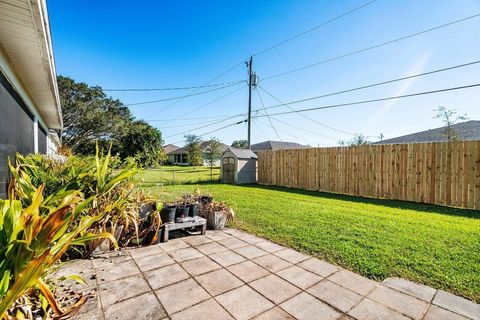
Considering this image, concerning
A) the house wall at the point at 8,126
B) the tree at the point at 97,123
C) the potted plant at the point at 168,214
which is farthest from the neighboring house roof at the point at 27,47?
the tree at the point at 97,123

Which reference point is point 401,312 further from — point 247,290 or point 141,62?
point 141,62

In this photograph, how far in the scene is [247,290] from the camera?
2139mm

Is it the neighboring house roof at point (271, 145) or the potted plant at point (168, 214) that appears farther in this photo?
the neighboring house roof at point (271, 145)

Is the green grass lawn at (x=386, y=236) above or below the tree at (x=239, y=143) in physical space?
below

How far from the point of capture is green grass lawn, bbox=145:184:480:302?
2.54 m

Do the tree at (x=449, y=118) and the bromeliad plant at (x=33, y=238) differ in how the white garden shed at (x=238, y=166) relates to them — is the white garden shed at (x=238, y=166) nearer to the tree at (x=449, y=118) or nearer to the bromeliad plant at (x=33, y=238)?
the bromeliad plant at (x=33, y=238)

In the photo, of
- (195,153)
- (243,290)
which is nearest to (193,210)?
(243,290)

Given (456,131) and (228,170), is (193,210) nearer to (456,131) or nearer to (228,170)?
(228,170)

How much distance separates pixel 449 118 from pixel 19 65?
16861mm

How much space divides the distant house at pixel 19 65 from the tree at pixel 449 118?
636 inches

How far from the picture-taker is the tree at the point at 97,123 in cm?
1920

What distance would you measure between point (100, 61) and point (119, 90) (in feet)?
15.6

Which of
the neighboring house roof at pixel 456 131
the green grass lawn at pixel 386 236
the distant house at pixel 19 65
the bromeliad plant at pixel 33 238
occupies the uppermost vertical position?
the neighboring house roof at pixel 456 131

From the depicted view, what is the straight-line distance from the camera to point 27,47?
2672 millimetres
